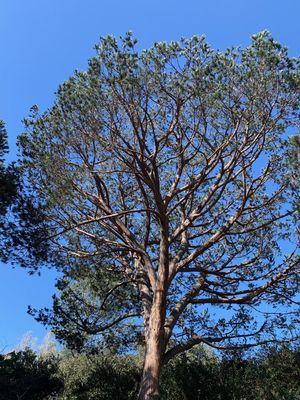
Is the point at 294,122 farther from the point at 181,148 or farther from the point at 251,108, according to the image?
the point at 181,148

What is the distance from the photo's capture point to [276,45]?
7137 millimetres

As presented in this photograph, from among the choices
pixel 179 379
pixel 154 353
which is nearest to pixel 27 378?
pixel 179 379

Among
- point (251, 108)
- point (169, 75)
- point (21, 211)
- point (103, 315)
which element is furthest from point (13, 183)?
point (251, 108)

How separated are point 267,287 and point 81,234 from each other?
13.2 feet

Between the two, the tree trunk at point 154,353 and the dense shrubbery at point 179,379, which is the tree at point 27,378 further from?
the tree trunk at point 154,353

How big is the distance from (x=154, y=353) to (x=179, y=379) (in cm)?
135

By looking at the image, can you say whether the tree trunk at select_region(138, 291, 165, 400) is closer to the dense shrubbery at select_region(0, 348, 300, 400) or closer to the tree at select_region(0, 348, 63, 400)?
the dense shrubbery at select_region(0, 348, 300, 400)

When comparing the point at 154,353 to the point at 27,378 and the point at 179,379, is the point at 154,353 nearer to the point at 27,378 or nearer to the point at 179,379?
the point at 179,379

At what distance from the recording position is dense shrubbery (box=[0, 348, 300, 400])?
7098 mm

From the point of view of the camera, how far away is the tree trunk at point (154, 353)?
258 inches

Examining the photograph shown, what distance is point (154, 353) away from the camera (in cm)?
692

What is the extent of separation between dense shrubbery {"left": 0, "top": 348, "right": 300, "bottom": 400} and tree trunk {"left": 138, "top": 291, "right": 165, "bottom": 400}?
0.51 meters

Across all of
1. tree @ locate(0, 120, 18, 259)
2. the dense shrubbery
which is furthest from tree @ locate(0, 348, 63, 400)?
tree @ locate(0, 120, 18, 259)

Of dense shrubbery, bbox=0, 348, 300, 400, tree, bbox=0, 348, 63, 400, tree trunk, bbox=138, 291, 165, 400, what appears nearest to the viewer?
tree trunk, bbox=138, 291, 165, 400
